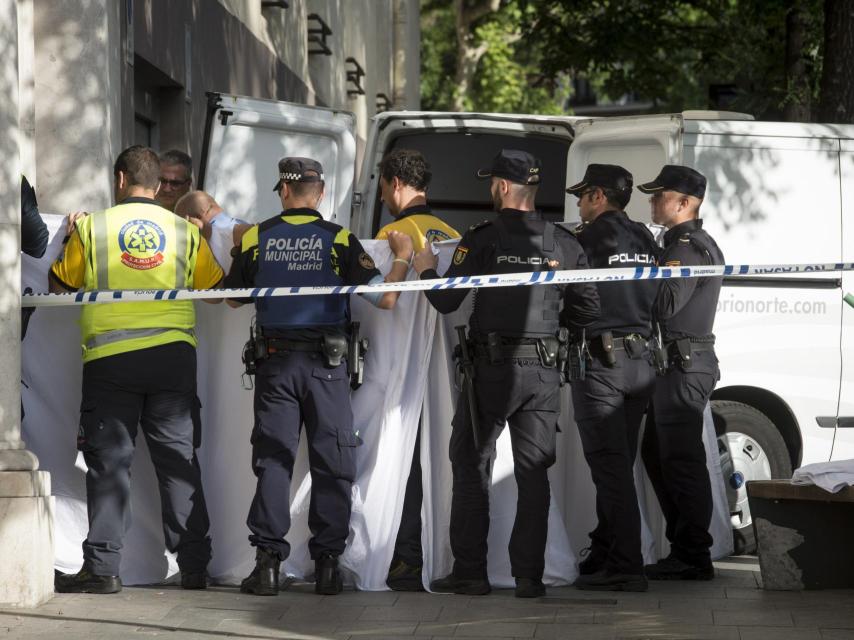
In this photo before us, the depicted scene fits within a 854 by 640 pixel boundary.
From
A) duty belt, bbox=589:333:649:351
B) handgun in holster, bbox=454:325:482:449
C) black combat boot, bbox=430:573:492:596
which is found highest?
duty belt, bbox=589:333:649:351

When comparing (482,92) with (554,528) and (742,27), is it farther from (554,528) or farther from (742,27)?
(554,528)

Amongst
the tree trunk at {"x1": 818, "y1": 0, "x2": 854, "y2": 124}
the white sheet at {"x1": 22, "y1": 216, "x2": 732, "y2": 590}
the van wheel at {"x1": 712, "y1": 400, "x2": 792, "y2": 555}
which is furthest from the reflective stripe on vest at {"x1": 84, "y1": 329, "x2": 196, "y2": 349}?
the tree trunk at {"x1": 818, "y1": 0, "x2": 854, "y2": 124}

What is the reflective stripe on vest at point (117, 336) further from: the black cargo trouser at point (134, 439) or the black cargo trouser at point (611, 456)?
the black cargo trouser at point (611, 456)

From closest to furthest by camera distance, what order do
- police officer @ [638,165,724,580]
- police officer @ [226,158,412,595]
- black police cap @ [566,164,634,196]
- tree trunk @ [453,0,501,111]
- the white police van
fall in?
1. police officer @ [226,158,412,595]
2. black police cap @ [566,164,634,196]
3. police officer @ [638,165,724,580]
4. the white police van
5. tree trunk @ [453,0,501,111]

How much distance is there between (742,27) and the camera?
19.5m

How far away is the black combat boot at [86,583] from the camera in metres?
6.84

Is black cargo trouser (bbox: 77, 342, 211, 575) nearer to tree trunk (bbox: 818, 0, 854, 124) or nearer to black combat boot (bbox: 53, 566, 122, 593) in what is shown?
black combat boot (bbox: 53, 566, 122, 593)

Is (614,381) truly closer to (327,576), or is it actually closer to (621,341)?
(621,341)

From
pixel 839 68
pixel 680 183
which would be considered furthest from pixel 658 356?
pixel 839 68

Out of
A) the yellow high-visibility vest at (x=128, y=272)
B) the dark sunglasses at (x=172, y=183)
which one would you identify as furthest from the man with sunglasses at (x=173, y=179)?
the yellow high-visibility vest at (x=128, y=272)

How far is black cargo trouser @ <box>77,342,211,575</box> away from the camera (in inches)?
270

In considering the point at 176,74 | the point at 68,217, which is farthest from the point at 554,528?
the point at 176,74

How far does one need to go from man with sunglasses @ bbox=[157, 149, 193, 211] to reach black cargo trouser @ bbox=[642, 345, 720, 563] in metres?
2.74

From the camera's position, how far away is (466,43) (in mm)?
31562
